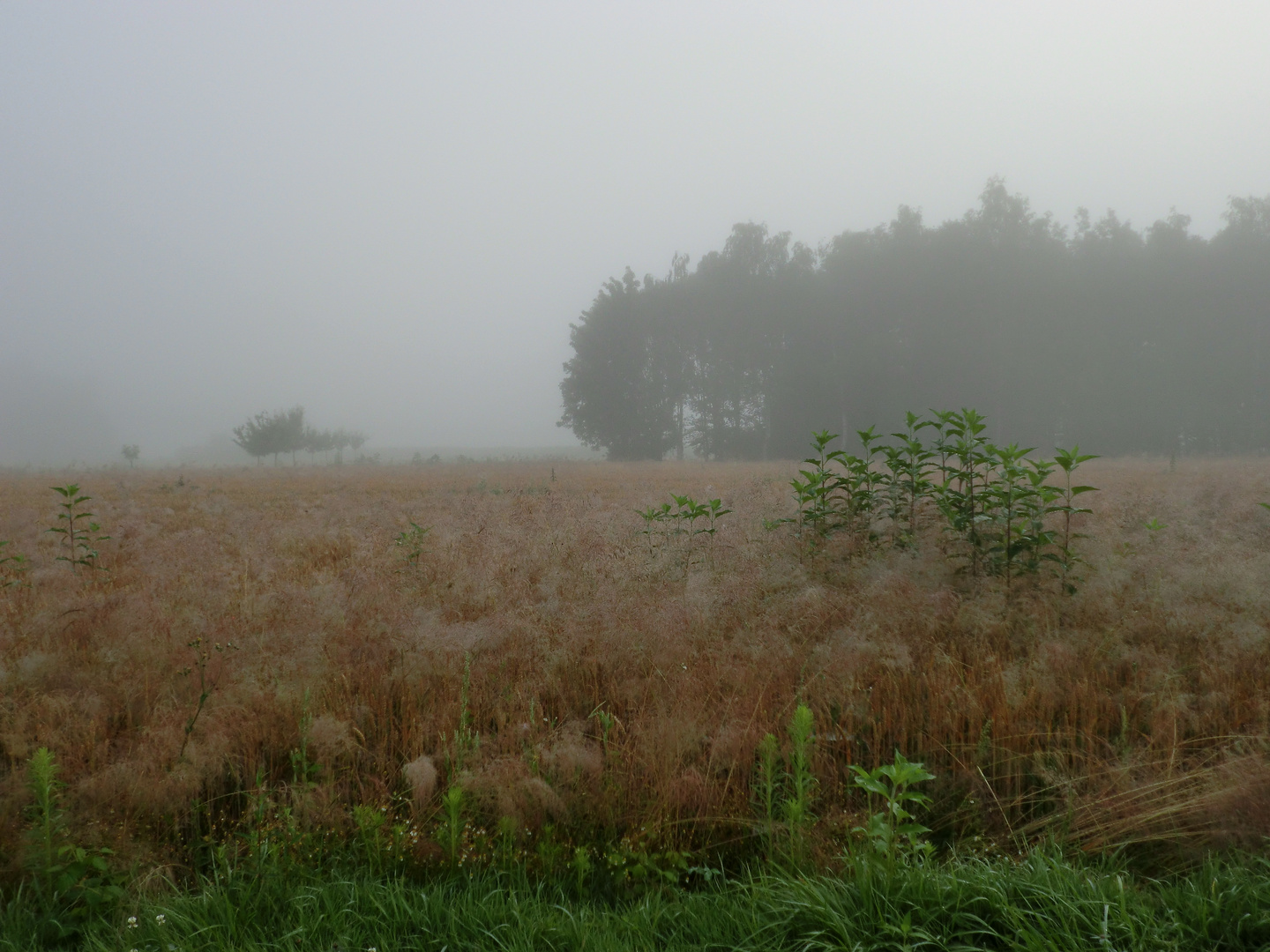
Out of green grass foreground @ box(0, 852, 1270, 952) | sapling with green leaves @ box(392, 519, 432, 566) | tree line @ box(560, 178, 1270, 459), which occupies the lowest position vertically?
green grass foreground @ box(0, 852, 1270, 952)

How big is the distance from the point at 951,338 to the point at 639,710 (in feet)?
116

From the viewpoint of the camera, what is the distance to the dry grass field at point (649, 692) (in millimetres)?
2451

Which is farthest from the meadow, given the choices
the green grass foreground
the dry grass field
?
the green grass foreground

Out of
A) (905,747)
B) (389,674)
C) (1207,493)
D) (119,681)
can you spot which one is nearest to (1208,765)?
(905,747)

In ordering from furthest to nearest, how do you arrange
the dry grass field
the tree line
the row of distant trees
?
the row of distant trees → the tree line → the dry grass field

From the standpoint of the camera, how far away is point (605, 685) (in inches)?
138

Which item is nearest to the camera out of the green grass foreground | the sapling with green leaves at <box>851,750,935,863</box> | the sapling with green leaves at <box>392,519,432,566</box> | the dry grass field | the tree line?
the green grass foreground

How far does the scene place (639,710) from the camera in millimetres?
3121

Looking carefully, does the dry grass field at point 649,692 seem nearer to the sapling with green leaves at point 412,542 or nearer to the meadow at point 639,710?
the meadow at point 639,710

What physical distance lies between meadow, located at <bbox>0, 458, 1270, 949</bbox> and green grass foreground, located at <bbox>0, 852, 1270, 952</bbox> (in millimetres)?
147

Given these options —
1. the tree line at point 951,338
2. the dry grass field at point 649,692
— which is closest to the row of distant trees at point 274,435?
the tree line at point 951,338

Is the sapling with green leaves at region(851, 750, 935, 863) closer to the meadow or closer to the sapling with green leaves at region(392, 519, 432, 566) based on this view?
the meadow

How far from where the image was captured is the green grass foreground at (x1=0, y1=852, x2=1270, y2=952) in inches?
67.6

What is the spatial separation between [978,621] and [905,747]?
1433 millimetres
